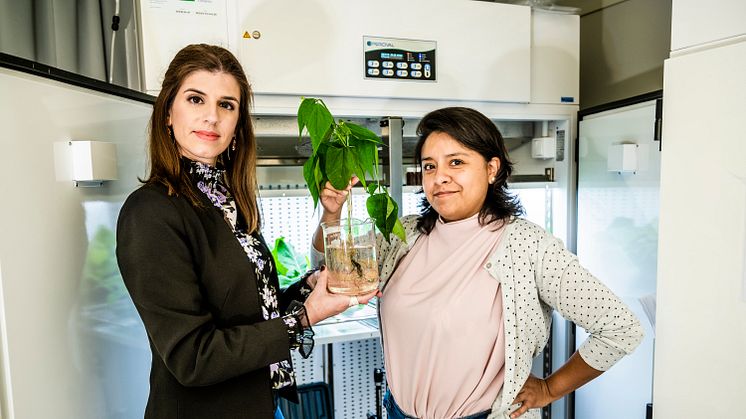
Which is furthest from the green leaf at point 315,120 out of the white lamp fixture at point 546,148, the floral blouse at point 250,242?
the white lamp fixture at point 546,148

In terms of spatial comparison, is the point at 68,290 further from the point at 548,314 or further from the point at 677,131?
the point at 677,131

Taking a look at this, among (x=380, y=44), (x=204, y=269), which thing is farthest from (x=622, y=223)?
(x=204, y=269)

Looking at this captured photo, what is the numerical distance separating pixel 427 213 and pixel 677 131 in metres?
0.64

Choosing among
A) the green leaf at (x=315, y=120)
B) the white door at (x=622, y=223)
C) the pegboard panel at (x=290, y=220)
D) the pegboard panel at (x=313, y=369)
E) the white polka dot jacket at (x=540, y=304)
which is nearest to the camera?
the green leaf at (x=315, y=120)

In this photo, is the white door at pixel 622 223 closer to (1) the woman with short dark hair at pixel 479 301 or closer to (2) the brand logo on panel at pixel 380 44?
(1) the woman with short dark hair at pixel 479 301

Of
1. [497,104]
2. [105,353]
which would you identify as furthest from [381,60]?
[105,353]

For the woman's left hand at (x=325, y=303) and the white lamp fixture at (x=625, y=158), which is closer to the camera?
the woman's left hand at (x=325, y=303)

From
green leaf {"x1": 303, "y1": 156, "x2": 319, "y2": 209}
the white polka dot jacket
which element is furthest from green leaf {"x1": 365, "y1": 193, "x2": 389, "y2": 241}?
the white polka dot jacket

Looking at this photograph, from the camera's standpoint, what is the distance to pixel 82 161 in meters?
0.95

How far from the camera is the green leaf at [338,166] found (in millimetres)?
967

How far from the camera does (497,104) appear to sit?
5.97 feet

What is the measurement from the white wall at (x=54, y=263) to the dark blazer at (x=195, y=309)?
14 cm

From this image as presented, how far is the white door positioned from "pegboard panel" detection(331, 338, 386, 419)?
0.92m

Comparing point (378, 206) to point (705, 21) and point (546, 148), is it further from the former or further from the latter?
point (546, 148)
